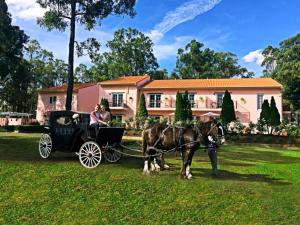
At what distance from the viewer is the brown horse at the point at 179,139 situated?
10.2 m

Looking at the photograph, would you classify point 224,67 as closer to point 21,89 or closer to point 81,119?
point 21,89

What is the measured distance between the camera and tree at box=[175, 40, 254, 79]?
2509 inches

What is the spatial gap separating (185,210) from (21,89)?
52872 mm

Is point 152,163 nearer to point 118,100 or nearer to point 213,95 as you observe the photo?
point 213,95

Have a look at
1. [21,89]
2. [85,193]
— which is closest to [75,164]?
[85,193]

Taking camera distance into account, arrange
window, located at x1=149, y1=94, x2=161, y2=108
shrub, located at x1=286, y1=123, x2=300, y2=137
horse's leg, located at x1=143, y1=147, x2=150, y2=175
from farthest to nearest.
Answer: window, located at x1=149, y1=94, x2=161, y2=108 → shrub, located at x1=286, y1=123, x2=300, y2=137 → horse's leg, located at x1=143, y1=147, x2=150, y2=175

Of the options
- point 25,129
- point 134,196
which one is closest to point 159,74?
point 25,129

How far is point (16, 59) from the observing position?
40156mm

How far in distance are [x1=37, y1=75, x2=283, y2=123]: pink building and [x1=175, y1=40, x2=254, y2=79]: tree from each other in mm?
16801

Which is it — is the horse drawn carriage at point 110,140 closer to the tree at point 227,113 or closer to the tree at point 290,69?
the tree at point 227,113

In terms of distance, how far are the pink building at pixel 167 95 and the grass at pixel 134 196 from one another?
103 feet

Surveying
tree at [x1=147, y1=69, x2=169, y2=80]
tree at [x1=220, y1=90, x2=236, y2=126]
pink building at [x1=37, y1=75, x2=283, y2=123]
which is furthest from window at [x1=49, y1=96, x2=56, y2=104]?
tree at [x1=220, y1=90, x2=236, y2=126]

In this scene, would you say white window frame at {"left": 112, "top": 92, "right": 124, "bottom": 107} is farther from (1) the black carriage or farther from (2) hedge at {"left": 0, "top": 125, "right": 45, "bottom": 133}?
(1) the black carriage

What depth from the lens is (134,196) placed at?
874 centimetres
